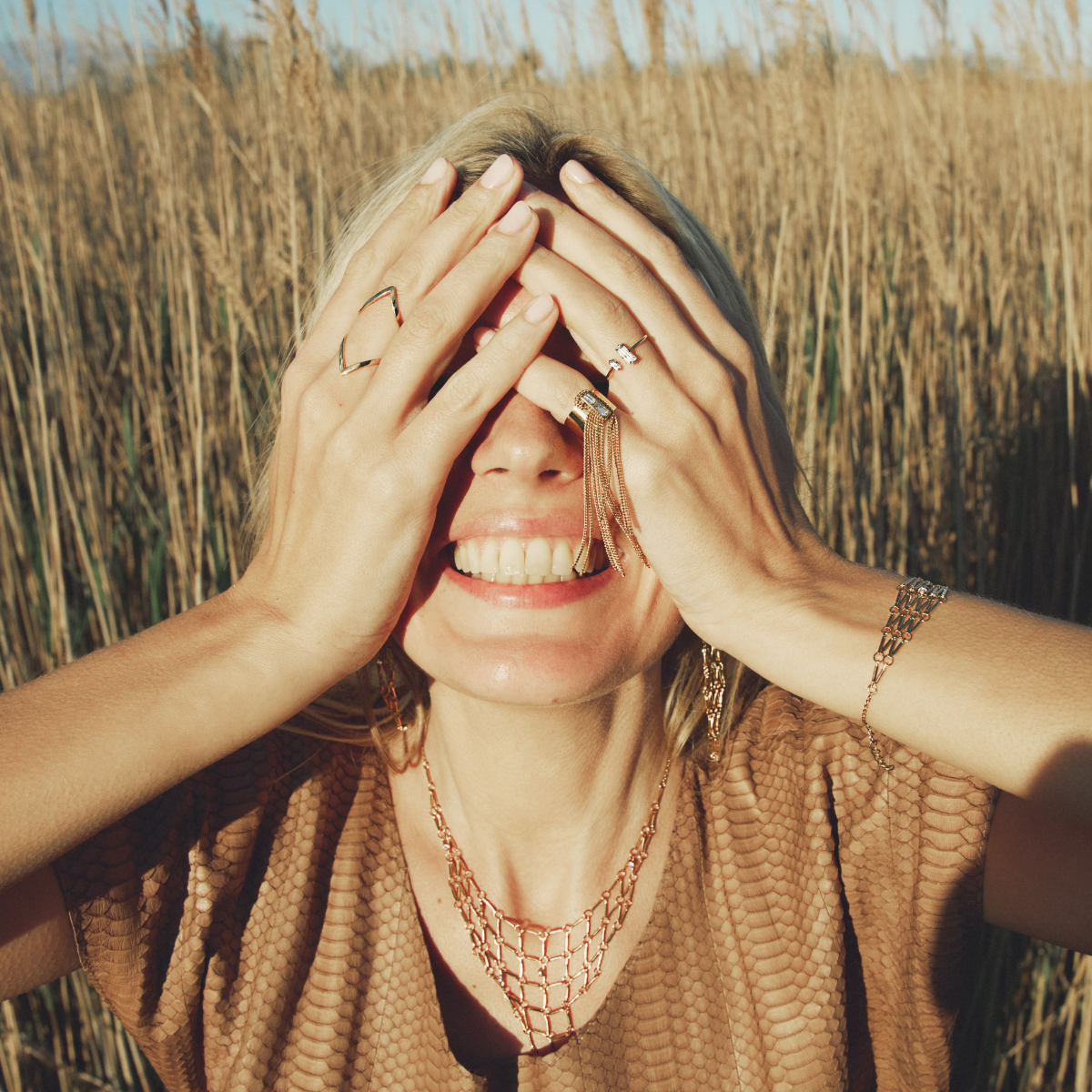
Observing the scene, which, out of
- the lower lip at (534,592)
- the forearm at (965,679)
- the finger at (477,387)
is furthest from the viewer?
the lower lip at (534,592)

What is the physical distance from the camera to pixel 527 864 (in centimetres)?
105

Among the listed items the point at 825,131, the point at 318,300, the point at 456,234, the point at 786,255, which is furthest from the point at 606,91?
the point at 456,234

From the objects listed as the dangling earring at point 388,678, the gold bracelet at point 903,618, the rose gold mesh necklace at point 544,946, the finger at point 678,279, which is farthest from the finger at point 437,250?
the rose gold mesh necklace at point 544,946

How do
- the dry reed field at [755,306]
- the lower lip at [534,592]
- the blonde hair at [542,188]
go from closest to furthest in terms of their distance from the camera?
1. the lower lip at [534,592]
2. the blonde hair at [542,188]
3. the dry reed field at [755,306]

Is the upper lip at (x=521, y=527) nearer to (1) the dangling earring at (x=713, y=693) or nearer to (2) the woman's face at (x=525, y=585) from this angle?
(2) the woman's face at (x=525, y=585)

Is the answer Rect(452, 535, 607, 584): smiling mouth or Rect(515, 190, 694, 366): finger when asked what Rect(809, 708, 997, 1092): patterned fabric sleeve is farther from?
Rect(515, 190, 694, 366): finger

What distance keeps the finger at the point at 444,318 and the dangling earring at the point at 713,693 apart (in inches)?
19.3

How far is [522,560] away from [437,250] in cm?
32

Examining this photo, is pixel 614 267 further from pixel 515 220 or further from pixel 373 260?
pixel 373 260

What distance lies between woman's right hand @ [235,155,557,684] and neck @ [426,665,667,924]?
21 centimetres

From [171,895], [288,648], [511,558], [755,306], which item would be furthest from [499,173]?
[755,306]

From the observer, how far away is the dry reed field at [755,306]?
1.72 metres

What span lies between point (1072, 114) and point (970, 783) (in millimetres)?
3080

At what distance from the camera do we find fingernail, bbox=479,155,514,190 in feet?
2.69
